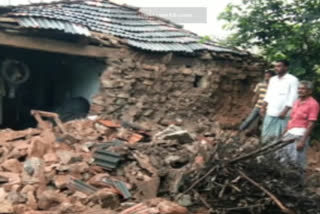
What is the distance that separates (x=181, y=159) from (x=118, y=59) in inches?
116

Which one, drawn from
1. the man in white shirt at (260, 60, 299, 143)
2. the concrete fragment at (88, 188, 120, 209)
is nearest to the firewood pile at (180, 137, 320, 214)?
the concrete fragment at (88, 188, 120, 209)

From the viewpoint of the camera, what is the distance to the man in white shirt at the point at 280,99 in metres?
5.88

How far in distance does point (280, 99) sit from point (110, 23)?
14.2 feet

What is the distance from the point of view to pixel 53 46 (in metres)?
7.53

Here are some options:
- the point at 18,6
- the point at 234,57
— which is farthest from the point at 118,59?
the point at 234,57

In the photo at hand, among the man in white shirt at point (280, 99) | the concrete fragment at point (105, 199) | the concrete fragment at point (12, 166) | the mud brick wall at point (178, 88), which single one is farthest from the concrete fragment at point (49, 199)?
the mud brick wall at point (178, 88)

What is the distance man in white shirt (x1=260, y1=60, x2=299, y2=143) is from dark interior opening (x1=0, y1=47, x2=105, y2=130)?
3.74 metres

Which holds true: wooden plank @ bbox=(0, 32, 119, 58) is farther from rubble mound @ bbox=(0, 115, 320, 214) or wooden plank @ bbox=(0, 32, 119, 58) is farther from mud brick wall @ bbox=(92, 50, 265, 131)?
rubble mound @ bbox=(0, 115, 320, 214)

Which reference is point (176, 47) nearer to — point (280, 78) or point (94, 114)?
point (94, 114)

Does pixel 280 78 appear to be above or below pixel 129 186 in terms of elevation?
above

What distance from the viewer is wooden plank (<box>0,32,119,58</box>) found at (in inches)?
277

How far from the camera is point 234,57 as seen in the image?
353 inches

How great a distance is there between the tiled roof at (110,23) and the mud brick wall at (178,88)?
293mm

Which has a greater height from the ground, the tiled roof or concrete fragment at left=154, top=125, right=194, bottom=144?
the tiled roof
